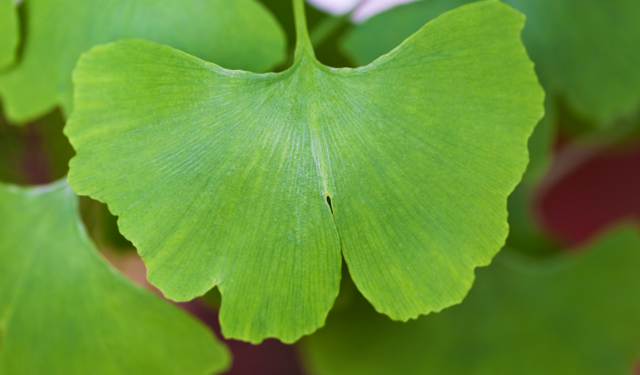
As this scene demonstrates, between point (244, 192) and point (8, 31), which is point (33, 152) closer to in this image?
point (8, 31)

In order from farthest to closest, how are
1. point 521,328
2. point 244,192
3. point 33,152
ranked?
point 33,152
point 521,328
point 244,192

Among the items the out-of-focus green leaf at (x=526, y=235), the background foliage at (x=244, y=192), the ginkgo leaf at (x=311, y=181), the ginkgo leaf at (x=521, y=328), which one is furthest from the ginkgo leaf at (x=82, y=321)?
the out-of-focus green leaf at (x=526, y=235)

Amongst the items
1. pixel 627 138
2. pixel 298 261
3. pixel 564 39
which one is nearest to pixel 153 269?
pixel 298 261

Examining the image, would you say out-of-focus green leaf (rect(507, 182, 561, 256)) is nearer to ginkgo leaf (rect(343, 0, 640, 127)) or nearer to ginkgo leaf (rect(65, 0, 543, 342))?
ginkgo leaf (rect(343, 0, 640, 127))

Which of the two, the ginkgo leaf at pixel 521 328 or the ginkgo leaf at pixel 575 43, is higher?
the ginkgo leaf at pixel 575 43

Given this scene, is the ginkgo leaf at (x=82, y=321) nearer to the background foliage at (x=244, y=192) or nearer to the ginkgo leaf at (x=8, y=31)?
the background foliage at (x=244, y=192)

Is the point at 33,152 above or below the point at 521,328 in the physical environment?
below

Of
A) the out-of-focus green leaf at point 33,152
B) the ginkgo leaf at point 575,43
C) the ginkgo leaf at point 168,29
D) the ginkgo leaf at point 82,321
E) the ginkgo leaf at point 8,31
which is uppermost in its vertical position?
the ginkgo leaf at point 575,43

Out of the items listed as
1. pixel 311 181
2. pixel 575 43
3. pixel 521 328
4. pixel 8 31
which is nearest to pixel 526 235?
pixel 521 328

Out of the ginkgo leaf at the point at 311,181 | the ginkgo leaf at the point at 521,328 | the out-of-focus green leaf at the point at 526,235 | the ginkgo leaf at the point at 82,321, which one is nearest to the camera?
the ginkgo leaf at the point at 311,181
